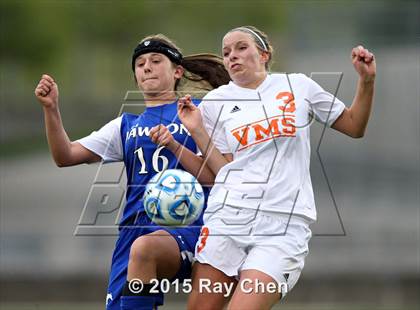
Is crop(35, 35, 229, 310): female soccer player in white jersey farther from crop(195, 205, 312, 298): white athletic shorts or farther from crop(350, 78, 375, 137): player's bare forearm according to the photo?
crop(350, 78, 375, 137): player's bare forearm

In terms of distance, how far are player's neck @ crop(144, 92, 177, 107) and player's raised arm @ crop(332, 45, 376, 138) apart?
3.30ft

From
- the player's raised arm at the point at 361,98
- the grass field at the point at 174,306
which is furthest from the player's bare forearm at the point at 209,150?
the grass field at the point at 174,306

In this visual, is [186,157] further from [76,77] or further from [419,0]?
[76,77]

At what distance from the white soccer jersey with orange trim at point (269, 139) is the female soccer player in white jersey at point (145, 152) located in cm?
25

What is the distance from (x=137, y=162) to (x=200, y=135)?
0.64 metres

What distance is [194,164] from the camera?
5.61 m

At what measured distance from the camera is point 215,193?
17.8 ft

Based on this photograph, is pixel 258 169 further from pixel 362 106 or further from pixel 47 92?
pixel 47 92

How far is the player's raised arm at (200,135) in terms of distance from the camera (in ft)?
17.9

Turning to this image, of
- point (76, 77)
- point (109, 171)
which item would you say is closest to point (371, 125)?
point (109, 171)

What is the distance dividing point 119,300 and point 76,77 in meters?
11.0

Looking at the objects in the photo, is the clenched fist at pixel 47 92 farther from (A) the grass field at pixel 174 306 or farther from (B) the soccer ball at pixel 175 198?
(A) the grass field at pixel 174 306

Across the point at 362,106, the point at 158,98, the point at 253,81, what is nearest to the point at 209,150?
the point at 253,81

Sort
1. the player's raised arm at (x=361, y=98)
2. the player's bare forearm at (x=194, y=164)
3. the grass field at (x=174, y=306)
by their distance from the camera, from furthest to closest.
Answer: the grass field at (x=174, y=306) → the player's bare forearm at (x=194, y=164) → the player's raised arm at (x=361, y=98)
